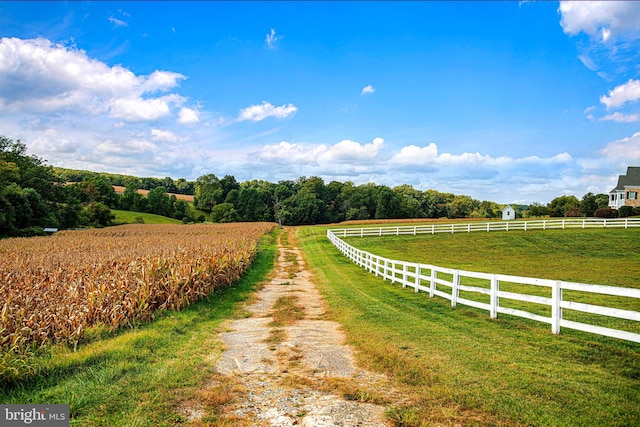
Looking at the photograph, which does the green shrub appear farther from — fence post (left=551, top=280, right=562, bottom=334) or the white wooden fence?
fence post (left=551, top=280, right=562, bottom=334)

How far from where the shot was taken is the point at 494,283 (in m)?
9.59

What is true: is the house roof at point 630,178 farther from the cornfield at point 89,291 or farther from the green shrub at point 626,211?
the cornfield at point 89,291

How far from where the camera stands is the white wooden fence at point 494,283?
7.12 meters

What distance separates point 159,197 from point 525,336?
372 ft

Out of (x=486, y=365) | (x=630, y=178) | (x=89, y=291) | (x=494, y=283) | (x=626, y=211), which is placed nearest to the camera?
(x=486, y=365)

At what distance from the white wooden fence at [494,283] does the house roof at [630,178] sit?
22809 mm

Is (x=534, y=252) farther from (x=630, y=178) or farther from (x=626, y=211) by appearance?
(x=630, y=178)

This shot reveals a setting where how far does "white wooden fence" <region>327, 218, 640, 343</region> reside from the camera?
7.12 metres

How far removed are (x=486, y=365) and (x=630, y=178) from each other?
6766 centimetres

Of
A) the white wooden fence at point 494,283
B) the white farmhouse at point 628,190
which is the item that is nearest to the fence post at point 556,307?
the white wooden fence at point 494,283

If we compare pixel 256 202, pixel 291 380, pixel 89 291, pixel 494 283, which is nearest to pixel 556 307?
pixel 494 283

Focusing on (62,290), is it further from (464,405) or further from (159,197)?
(159,197)

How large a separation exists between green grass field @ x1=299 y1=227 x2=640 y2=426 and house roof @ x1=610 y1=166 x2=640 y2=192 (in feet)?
202

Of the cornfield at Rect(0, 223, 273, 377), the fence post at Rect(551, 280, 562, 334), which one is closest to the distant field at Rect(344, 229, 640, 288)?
the fence post at Rect(551, 280, 562, 334)
